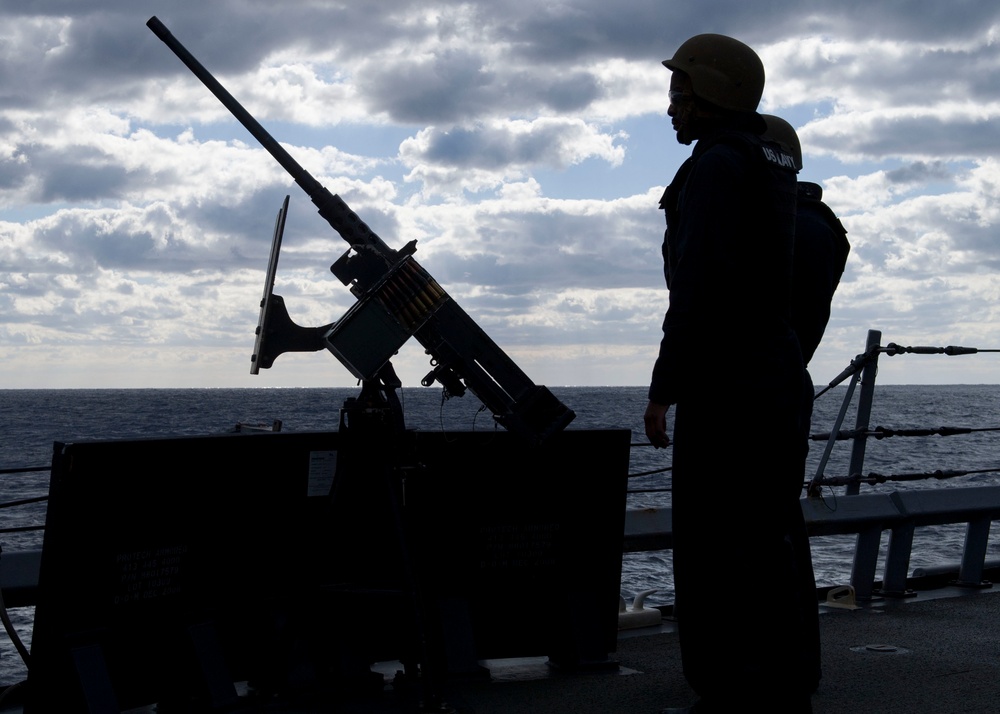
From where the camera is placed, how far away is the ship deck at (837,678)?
Answer: 3.81m

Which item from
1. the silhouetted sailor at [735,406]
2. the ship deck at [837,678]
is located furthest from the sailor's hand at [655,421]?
the ship deck at [837,678]

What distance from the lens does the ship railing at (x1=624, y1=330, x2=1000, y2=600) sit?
568 centimetres

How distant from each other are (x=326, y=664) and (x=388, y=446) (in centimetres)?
81

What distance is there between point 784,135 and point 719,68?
0.67 m

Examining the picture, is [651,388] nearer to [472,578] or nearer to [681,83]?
[681,83]

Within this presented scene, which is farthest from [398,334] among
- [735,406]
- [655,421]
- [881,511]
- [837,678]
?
[881,511]

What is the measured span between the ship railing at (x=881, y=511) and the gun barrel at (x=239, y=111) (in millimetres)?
2663

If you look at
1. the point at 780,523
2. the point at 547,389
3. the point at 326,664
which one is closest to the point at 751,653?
the point at 780,523

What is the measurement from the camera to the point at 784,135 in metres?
3.90

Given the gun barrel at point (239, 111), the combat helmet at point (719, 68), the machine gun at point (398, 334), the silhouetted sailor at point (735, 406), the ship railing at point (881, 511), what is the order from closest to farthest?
the silhouetted sailor at point (735, 406) < the combat helmet at point (719, 68) < the machine gun at point (398, 334) < the gun barrel at point (239, 111) < the ship railing at point (881, 511)

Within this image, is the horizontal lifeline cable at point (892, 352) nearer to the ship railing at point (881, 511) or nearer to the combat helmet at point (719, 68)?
the ship railing at point (881, 511)

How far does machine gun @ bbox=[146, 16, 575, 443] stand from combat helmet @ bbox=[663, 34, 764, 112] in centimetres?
120

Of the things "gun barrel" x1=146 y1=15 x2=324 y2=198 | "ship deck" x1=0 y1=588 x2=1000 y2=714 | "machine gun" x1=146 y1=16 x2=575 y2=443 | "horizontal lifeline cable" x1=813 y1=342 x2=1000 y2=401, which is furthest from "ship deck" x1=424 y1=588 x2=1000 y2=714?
"gun barrel" x1=146 y1=15 x2=324 y2=198

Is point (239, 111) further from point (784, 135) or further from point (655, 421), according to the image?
point (655, 421)
